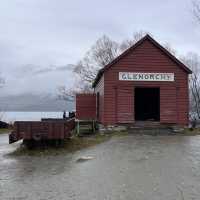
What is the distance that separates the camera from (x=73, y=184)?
8891 mm

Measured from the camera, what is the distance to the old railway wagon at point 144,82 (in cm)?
2048

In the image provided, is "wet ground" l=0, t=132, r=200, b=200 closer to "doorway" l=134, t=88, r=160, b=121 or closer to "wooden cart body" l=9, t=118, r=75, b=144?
"wooden cart body" l=9, t=118, r=75, b=144

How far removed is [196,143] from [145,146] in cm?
260

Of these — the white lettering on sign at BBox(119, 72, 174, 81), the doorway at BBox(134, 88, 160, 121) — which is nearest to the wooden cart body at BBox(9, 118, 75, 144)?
the white lettering on sign at BBox(119, 72, 174, 81)

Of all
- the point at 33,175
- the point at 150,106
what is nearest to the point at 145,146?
the point at 33,175

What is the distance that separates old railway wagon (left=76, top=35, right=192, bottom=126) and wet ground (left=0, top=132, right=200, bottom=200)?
5.74 m

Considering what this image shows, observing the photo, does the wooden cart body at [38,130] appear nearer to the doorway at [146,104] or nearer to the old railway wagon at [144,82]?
the old railway wagon at [144,82]

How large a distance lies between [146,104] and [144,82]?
17.7ft

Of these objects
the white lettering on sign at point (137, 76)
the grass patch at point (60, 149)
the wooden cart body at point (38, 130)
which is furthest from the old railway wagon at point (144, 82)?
the wooden cart body at point (38, 130)

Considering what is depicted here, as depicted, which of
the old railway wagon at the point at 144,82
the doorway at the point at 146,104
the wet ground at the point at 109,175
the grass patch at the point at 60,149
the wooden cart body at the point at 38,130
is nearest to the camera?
the wet ground at the point at 109,175

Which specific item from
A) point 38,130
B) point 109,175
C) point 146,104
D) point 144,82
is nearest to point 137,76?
point 144,82

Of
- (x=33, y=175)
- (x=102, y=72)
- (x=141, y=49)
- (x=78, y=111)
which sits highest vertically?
(x=141, y=49)

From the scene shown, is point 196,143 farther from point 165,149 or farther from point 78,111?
point 78,111

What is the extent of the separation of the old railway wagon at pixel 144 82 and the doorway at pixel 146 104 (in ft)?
13.8
